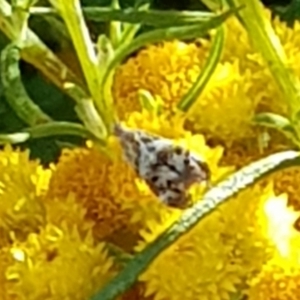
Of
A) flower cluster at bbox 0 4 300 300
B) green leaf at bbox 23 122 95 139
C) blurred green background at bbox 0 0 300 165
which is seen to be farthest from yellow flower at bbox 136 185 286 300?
blurred green background at bbox 0 0 300 165

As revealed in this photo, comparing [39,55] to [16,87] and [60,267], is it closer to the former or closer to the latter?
[16,87]

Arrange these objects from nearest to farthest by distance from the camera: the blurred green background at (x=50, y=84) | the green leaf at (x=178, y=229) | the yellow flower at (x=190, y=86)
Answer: the green leaf at (x=178, y=229) < the yellow flower at (x=190, y=86) < the blurred green background at (x=50, y=84)

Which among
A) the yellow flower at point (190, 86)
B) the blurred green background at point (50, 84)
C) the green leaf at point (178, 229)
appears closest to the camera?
the green leaf at point (178, 229)

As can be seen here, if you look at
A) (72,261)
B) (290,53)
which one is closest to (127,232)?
(72,261)

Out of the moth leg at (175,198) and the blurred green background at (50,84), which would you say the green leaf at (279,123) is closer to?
the moth leg at (175,198)

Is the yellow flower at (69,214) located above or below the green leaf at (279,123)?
above

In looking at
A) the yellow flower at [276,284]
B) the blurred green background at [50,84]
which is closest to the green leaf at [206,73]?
the yellow flower at [276,284]

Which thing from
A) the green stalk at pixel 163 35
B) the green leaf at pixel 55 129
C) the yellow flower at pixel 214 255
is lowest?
the yellow flower at pixel 214 255
